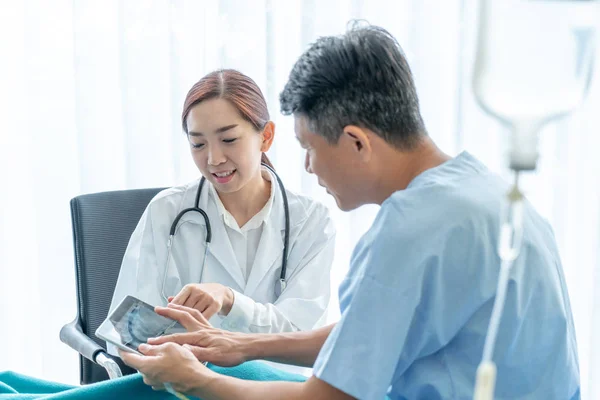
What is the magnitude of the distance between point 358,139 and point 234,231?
805 mm

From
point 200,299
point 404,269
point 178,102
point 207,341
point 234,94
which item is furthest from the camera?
point 178,102

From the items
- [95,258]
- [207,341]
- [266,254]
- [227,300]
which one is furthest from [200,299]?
[95,258]

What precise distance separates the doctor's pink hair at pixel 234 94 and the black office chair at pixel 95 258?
318mm

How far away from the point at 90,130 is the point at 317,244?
38.3 inches

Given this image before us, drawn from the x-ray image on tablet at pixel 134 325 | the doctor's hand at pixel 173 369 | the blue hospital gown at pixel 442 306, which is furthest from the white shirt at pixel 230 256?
the blue hospital gown at pixel 442 306

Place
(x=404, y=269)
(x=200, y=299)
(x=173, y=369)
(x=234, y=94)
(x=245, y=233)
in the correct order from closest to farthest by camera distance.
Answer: (x=404, y=269) < (x=173, y=369) < (x=200, y=299) < (x=234, y=94) < (x=245, y=233)

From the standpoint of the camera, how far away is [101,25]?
2414 millimetres

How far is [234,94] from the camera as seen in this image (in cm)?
181

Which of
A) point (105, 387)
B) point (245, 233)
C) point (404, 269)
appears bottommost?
point (105, 387)

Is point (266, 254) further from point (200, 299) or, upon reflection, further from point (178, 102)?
point (178, 102)

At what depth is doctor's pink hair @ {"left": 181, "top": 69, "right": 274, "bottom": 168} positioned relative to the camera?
5.91 feet

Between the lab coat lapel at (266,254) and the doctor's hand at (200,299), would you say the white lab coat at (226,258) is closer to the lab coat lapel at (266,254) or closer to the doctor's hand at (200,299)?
the lab coat lapel at (266,254)

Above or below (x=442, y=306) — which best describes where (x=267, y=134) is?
above

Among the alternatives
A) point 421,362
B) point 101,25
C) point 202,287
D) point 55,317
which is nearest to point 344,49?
point 421,362
